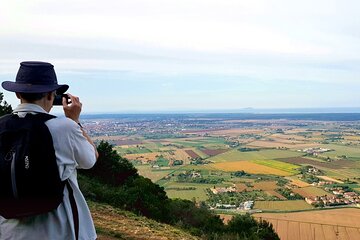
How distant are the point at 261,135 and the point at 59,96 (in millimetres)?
87498

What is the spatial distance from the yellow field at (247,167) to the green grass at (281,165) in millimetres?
1101

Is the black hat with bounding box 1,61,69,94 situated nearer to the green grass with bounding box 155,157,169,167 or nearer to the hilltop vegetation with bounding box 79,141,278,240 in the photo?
the hilltop vegetation with bounding box 79,141,278,240

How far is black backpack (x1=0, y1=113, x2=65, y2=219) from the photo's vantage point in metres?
1.67

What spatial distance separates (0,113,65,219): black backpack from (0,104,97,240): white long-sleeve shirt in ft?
0.17

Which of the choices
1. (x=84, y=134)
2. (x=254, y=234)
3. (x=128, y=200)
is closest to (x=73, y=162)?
(x=84, y=134)

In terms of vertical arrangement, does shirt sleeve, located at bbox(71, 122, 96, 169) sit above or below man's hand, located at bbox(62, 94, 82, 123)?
below

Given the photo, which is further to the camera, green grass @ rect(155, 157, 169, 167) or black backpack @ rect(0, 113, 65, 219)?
green grass @ rect(155, 157, 169, 167)

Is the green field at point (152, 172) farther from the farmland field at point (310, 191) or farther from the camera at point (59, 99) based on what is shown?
the camera at point (59, 99)

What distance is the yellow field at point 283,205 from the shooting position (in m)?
27.4

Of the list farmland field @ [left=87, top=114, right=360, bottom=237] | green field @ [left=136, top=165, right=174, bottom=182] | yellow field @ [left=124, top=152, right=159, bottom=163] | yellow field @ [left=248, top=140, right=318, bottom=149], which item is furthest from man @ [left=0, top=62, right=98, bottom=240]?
yellow field @ [left=248, top=140, right=318, bottom=149]

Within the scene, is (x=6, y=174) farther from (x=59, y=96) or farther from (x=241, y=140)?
(x=241, y=140)

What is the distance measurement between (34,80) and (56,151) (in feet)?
1.13

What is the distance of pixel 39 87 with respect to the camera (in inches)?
71.9

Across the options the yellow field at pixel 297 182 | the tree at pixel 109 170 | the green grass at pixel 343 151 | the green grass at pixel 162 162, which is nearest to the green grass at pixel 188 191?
the yellow field at pixel 297 182
